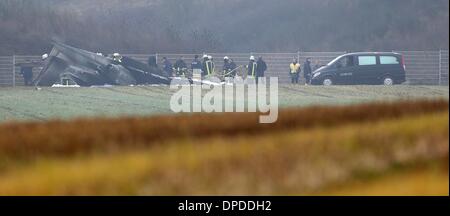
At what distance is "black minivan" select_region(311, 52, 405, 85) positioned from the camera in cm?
3628

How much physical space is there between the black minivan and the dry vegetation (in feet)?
105

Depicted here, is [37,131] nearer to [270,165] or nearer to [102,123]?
[102,123]

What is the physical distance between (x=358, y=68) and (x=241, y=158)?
117 feet

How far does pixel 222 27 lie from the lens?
243 feet

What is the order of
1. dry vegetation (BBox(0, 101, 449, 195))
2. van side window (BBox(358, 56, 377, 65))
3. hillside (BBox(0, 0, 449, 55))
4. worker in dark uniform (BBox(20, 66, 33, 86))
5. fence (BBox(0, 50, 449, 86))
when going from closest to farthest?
1. dry vegetation (BBox(0, 101, 449, 195))
2. van side window (BBox(358, 56, 377, 65))
3. worker in dark uniform (BBox(20, 66, 33, 86))
4. fence (BBox(0, 50, 449, 86))
5. hillside (BBox(0, 0, 449, 55))

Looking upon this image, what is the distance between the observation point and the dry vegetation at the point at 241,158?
238 cm

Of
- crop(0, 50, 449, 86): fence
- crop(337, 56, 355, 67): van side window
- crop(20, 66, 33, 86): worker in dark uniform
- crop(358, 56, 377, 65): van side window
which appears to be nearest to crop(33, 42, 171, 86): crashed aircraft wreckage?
crop(358, 56, 377, 65): van side window

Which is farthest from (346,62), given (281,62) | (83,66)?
(83,66)

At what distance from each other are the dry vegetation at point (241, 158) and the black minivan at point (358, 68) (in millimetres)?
32027

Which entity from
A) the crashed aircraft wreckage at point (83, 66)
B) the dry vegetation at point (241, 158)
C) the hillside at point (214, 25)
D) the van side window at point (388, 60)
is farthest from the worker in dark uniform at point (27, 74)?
the dry vegetation at point (241, 158)

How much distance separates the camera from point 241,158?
2445 mm

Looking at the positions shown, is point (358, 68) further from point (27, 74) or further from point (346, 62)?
point (27, 74)

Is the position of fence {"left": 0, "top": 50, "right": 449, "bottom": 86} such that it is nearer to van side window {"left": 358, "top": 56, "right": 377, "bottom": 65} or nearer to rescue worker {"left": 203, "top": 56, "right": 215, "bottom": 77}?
van side window {"left": 358, "top": 56, "right": 377, "bottom": 65}

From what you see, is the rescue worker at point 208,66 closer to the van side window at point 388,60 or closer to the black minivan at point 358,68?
the black minivan at point 358,68
